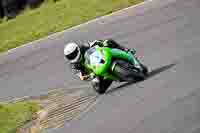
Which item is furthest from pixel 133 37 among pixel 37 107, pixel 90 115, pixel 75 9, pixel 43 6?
pixel 43 6

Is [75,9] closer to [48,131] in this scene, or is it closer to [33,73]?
[33,73]

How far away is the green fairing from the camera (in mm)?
13961

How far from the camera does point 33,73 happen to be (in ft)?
68.4

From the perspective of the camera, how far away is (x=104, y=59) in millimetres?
13945

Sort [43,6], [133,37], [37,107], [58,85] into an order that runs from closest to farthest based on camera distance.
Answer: [37,107] < [58,85] < [133,37] < [43,6]

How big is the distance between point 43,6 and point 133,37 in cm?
1267

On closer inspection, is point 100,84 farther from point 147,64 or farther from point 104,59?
point 147,64

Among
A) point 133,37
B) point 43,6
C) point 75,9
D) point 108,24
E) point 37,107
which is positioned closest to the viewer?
point 37,107

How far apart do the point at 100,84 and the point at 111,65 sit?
0.69 metres

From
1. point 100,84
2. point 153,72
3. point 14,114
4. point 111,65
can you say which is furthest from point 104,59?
point 14,114

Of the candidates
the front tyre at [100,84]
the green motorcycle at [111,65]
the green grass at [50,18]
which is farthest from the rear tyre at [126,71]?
the green grass at [50,18]

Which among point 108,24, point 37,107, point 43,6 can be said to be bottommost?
point 43,6

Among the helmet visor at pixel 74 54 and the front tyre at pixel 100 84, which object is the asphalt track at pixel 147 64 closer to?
the front tyre at pixel 100 84

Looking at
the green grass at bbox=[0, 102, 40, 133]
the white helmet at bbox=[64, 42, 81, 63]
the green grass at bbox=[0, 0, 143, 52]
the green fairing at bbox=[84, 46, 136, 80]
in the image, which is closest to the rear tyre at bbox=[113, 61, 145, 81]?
the green fairing at bbox=[84, 46, 136, 80]
